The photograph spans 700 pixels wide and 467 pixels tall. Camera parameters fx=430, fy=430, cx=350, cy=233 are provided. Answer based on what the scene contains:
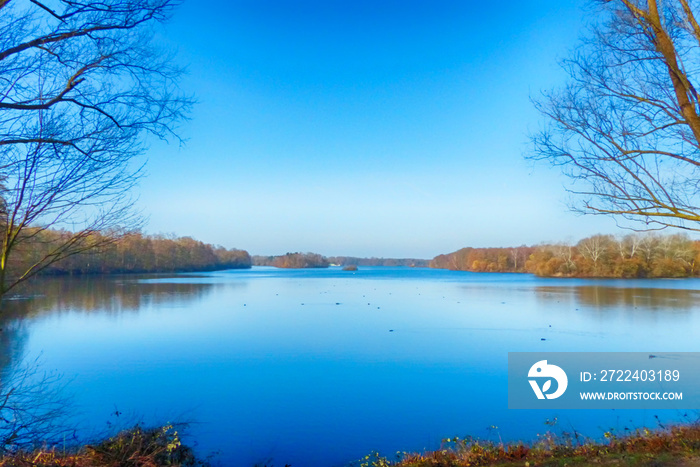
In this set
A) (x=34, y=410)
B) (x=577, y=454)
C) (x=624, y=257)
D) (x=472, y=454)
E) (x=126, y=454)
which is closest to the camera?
(x=577, y=454)

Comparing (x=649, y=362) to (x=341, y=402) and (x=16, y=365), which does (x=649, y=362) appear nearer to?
(x=341, y=402)

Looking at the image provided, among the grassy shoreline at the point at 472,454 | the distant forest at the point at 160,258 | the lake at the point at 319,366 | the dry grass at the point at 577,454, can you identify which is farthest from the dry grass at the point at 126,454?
the distant forest at the point at 160,258

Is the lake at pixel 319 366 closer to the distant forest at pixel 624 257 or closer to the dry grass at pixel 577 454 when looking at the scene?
the dry grass at pixel 577 454

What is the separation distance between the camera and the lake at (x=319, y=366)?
5.84 m

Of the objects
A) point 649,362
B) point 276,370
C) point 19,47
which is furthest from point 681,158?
point 276,370

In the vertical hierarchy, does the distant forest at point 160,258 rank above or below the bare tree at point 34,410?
above

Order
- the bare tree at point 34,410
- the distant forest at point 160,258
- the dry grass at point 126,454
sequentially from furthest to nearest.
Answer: the distant forest at point 160,258 → the bare tree at point 34,410 → the dry grass at point 126,454

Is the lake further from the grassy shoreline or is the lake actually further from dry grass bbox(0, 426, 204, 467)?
the grassy shoreline

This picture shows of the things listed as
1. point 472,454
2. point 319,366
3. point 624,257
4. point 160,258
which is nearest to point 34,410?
point 319,366

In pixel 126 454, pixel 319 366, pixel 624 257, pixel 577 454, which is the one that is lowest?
pixel 319 366

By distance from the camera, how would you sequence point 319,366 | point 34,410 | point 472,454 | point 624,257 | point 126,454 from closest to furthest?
point 472,454
point 126,454
point 34,410
point 319,366
point 624,257

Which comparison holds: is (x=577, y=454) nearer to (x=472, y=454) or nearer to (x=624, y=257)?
(x=472, y=454)

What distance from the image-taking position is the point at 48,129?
341 centimetres

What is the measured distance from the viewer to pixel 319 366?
9141 millimetres
